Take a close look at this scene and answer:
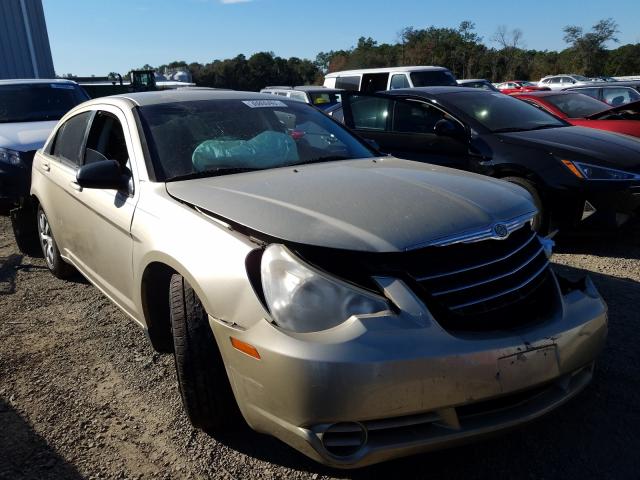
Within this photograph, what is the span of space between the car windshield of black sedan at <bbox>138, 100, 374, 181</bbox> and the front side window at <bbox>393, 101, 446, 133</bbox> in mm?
2348

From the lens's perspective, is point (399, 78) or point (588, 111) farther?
point (399, 78)

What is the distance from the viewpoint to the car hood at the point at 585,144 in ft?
15.5

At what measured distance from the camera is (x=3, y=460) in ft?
7.59

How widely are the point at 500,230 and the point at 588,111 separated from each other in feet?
24.2

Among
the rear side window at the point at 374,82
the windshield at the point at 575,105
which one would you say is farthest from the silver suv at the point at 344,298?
the rear side window at the point at 374,82

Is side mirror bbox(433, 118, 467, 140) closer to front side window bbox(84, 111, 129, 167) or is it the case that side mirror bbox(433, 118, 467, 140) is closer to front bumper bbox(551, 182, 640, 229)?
front bumper bbox(551, 182, 640, 229)

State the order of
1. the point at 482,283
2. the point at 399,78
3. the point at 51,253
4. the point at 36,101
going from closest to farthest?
the point at 482,283
the point at 51,253
the point at 36,101
the point at 399,78

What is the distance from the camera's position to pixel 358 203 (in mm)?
2334

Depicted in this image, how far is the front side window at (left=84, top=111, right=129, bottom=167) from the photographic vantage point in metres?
3.28

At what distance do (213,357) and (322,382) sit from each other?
25.0 inches

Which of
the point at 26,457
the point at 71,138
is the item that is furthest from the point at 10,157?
the point at 26,457

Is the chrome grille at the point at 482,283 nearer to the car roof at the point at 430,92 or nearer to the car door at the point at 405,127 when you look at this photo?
the car door at the point at 405,127

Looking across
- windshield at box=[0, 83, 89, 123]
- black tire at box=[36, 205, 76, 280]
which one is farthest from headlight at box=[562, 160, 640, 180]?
windshield at box=[0, 83, 89, 123]

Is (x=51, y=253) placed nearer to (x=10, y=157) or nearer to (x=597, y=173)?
(x=10, y=157)
